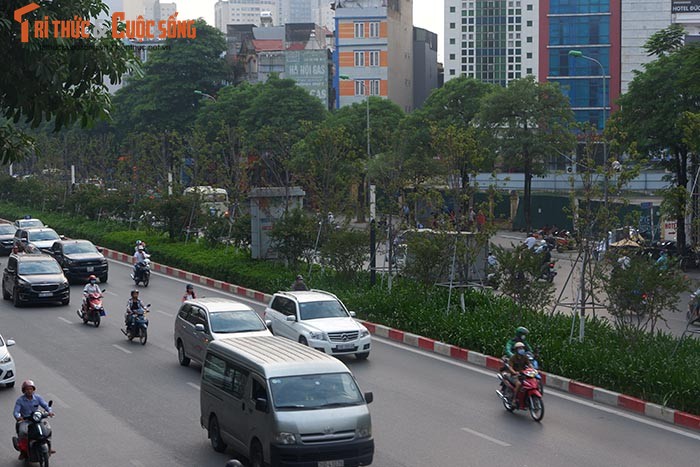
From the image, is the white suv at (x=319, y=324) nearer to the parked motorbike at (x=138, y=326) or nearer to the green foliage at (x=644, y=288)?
the parked motorbike at (x=138, y=326)

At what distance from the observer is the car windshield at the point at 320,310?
2234 cm

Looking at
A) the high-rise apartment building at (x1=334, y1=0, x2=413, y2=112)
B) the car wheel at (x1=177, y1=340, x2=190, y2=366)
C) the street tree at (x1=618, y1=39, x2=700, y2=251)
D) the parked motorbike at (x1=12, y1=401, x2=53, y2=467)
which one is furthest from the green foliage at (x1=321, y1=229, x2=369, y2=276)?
the high-rise apartment building at (x1=334, y1=0, x2=413, y2=112)

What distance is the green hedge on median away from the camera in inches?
680

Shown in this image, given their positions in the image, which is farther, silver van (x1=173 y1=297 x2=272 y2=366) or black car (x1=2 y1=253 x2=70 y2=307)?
black car (x1=2 y1=253 x2=70 y2=307)

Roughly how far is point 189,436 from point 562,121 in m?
43.4

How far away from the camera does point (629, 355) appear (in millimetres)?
18312

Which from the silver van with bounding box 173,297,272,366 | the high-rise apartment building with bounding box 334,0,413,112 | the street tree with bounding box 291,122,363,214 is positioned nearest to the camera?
the silver van with bounding box 173,297,272,366

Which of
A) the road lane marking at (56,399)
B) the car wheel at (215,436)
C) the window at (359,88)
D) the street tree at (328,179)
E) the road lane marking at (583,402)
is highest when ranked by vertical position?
the window at (359,88)

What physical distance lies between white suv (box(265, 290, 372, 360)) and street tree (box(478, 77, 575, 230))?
32224mm

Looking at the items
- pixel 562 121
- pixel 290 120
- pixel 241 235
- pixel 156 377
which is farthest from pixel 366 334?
pixel 290 120

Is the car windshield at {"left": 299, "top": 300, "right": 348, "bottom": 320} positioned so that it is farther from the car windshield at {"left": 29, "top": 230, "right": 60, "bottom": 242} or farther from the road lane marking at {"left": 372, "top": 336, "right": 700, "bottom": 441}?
the car windshield at {"left": 29, "top": 230, "right": 60, "bottom": 242}

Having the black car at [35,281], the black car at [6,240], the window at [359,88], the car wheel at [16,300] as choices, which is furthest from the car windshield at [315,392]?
the window at [359,88]

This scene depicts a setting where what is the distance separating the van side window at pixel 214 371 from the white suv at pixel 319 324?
263 inches

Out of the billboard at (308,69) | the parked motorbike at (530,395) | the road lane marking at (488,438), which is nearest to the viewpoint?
the road lane marking at (488,438)
